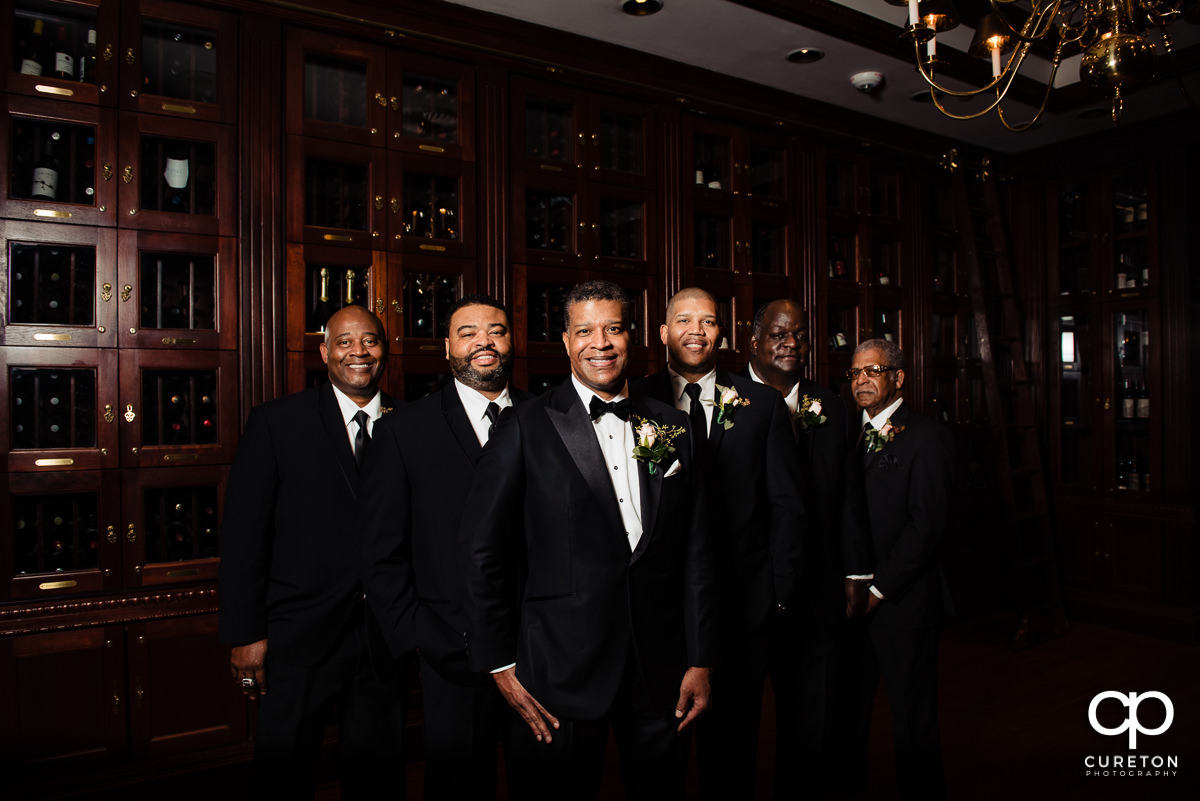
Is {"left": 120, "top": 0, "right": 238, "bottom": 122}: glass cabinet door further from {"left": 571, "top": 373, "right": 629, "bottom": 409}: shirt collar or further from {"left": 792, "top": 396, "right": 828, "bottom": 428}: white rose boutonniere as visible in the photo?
{"left": 792, "top": 396, "right": 828, "bottom": 428}: white rose boutonniere

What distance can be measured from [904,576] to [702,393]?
105 cm

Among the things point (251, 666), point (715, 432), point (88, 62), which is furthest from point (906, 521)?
point (88, 62)

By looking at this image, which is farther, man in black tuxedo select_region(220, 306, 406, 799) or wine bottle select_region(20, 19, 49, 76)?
wine bottle select_region(20, 19, 49, 76)

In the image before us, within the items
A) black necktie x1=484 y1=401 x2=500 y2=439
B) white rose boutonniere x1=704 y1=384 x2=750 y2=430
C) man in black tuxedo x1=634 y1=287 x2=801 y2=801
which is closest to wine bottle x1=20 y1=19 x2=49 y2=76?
black necktie x1=484 y1=401 x2=500 y2=439

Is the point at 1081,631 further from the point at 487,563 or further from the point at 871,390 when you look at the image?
the point at 487,563

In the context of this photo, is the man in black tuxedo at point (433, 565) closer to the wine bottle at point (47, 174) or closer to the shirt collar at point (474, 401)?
the shirt collar at point (474, 401)

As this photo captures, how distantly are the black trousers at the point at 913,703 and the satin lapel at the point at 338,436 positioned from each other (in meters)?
1.98

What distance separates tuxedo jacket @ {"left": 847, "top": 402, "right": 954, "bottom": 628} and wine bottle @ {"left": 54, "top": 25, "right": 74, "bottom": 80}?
11.2 feet

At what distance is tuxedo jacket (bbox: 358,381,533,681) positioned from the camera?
2195 mm

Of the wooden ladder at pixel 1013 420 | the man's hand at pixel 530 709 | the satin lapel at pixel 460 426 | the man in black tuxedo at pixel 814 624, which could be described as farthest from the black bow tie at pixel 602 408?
the wooden ladder at pixel 1013 420

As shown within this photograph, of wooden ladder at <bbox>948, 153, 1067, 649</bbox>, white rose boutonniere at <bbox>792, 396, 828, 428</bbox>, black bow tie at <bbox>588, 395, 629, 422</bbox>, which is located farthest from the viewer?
wooden ladder at <bbox>948, 153, 1067, 649</bbox>

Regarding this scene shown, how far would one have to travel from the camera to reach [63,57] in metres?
2.98

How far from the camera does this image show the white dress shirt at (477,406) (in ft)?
7.83

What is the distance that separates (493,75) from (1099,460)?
498 cm
